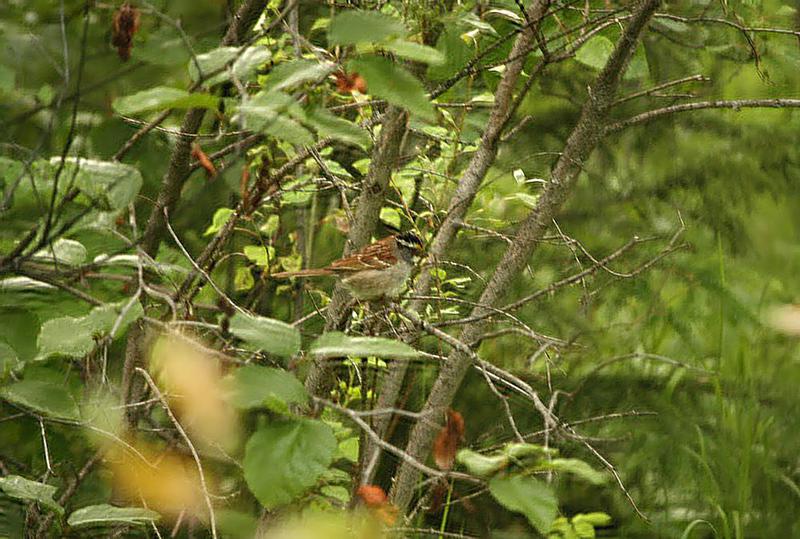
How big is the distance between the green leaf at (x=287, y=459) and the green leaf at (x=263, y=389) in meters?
0.06

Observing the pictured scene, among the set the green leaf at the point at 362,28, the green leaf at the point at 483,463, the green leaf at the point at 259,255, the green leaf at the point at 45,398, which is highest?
the green leaf at the point at 362,28

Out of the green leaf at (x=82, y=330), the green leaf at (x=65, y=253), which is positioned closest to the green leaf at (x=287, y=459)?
the green leaf at (x=82, y=330)

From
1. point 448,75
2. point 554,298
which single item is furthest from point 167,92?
point 554,298

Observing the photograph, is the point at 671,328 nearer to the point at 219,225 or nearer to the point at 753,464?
the point at 753,464

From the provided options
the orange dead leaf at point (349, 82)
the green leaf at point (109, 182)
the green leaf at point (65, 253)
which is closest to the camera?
the green leaf at point (109, 182)

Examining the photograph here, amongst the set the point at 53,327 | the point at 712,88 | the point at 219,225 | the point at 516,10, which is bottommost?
the point at 219,225

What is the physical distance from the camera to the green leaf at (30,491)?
1930 millimetres

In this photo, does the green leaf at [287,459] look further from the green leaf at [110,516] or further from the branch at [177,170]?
the branch at [177,170]

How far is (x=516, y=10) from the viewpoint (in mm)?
2705

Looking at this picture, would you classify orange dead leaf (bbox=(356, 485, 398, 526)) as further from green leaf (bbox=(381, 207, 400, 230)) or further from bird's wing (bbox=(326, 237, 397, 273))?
green leaf (bbox=(381, 207, 400, 230))

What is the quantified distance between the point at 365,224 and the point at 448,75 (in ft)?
1.27

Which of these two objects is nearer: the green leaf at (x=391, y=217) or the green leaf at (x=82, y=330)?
the green leaf at (x=82, y=330)

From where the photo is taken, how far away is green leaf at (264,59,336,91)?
57.9 inches

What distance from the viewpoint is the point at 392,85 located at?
5.10 ft
